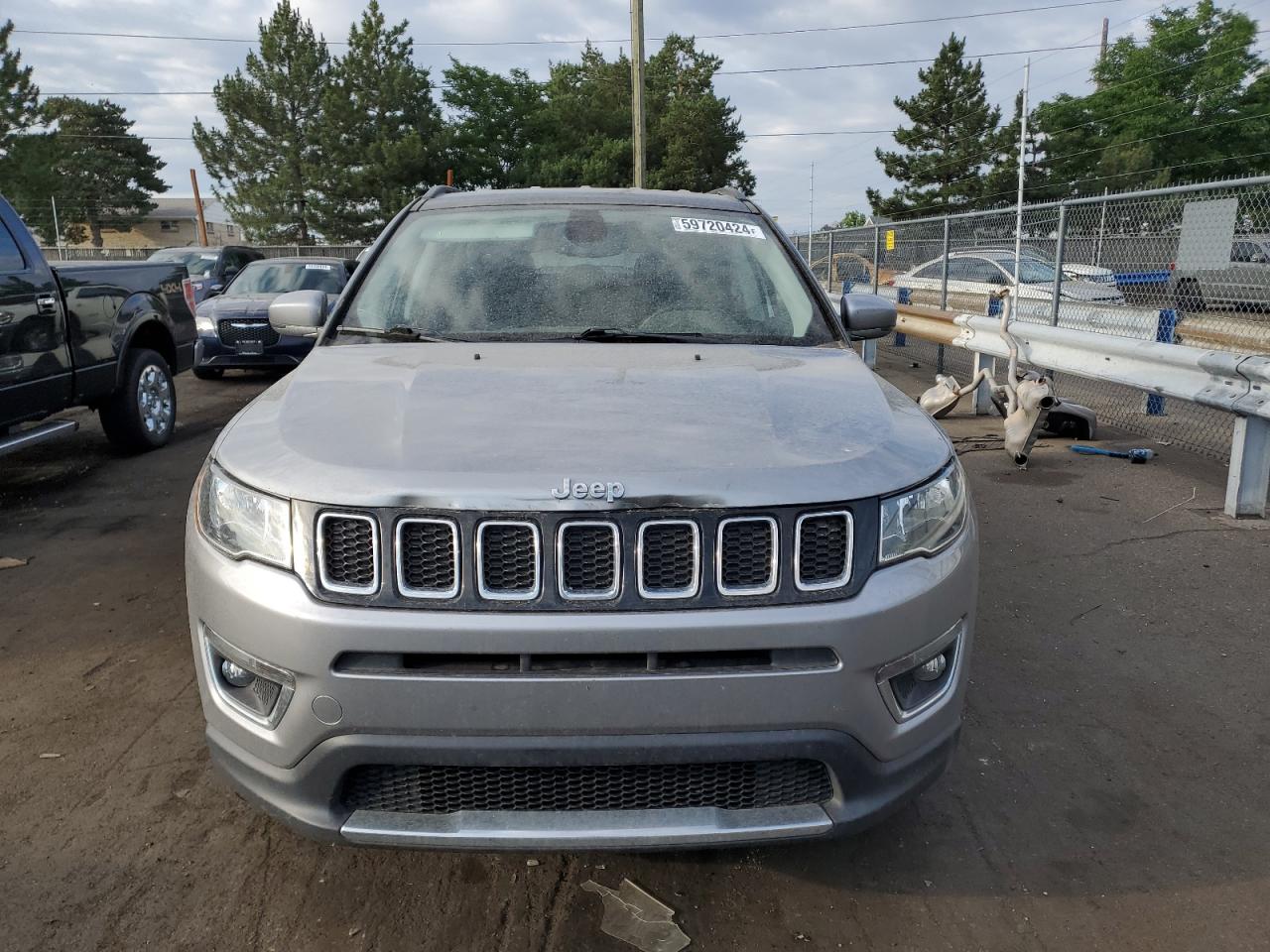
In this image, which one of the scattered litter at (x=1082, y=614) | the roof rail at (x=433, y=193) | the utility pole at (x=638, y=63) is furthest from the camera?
the utility pole at (x=638, y=63)

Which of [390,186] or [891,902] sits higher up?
[390,186]

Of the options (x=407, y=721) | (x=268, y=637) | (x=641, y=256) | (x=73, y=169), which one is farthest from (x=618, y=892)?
(x=73, y=169)

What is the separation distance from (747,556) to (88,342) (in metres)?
6.49

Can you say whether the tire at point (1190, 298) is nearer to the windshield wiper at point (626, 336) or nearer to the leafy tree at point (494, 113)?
the windshield wiper at point (626, 336)

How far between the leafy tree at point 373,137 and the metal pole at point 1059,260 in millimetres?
42685

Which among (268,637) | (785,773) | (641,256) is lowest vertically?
(785,773)

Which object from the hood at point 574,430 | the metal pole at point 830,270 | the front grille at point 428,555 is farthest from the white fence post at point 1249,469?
the metal pole at point 830,270

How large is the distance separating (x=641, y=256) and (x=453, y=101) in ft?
189

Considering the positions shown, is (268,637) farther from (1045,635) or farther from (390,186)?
(390,186)

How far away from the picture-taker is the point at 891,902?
8.05 ft

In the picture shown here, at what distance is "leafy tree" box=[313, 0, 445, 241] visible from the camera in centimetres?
4791

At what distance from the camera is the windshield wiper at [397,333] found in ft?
10.3

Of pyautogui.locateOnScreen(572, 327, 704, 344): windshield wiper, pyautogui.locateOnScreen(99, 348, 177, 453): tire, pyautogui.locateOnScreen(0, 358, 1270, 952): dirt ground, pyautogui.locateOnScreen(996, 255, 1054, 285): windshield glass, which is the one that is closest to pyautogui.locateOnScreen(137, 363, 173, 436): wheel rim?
pyautogui.locateOnScreen(99, 348, 177, 453): tire

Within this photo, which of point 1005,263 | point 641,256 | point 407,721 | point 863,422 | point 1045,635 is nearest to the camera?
point 407,721
